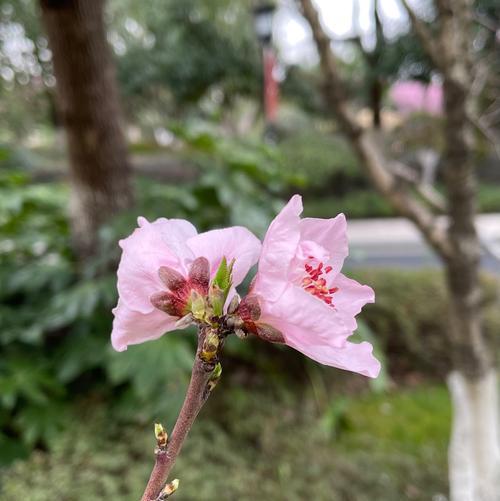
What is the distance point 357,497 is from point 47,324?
1.48 m

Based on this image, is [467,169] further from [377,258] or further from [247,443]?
[377,258]

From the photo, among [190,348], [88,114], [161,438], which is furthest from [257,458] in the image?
[161,438]

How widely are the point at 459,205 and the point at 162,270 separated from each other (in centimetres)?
151

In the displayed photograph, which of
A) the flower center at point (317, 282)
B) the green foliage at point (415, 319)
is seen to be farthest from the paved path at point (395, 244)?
the flower center at point (317, 282)

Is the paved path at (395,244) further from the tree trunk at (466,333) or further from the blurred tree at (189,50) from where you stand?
the blurred tree at (189,50)

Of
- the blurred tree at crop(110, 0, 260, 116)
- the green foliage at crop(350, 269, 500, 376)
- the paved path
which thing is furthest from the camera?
the blurred tree at crop(110, 0, 260, 116)

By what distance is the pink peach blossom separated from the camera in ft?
1.17

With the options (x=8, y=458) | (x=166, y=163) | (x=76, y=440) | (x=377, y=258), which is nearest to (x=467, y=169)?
(x=76, y=440)

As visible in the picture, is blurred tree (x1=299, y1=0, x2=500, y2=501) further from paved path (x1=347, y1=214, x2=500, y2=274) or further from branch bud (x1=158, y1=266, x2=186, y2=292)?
paved path (x1=347, y1=214, x2=500, y2=274)

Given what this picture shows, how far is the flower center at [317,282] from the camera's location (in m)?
0.37

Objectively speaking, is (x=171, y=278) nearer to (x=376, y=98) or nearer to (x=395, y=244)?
(x=376, y=98)

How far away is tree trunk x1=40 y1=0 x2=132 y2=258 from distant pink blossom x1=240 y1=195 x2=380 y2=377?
1.96 meters

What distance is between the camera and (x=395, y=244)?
7.00 meters

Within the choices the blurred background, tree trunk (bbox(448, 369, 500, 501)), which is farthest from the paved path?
tree trunk (bbox(448, 369, 500, 501))
